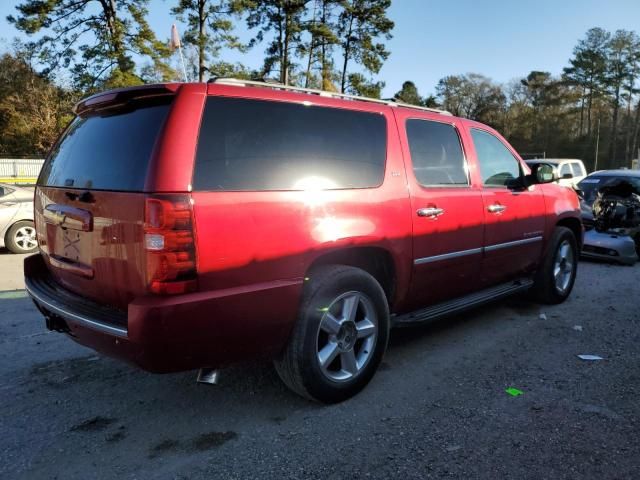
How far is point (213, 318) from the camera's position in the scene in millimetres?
2529

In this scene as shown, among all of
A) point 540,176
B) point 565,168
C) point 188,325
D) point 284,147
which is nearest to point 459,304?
point 540,176

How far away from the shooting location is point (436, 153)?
3979mm

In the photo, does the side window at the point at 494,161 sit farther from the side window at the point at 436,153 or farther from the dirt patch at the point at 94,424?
the dirt patch at the point at 94,424

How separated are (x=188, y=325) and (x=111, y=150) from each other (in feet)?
3.64

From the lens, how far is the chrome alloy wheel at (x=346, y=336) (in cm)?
308

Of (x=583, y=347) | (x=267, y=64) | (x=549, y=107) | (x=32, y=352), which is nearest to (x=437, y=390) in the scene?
(x=583, y=347)

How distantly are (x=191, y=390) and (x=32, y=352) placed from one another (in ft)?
5.24

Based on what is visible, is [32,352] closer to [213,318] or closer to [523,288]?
[213,318]

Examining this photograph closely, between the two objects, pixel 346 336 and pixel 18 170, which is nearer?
pixel 346 336

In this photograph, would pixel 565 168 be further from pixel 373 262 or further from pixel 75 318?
pixel 75 318

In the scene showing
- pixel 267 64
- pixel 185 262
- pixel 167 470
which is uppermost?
pixel 267 64

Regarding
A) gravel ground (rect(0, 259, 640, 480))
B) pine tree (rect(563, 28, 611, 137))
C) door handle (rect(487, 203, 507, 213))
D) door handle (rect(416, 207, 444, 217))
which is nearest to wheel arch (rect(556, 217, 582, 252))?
door handle (rect(487, 203, 507, 213))

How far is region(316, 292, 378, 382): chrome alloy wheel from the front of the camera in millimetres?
3080

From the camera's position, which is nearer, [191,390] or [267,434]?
[267,434]
